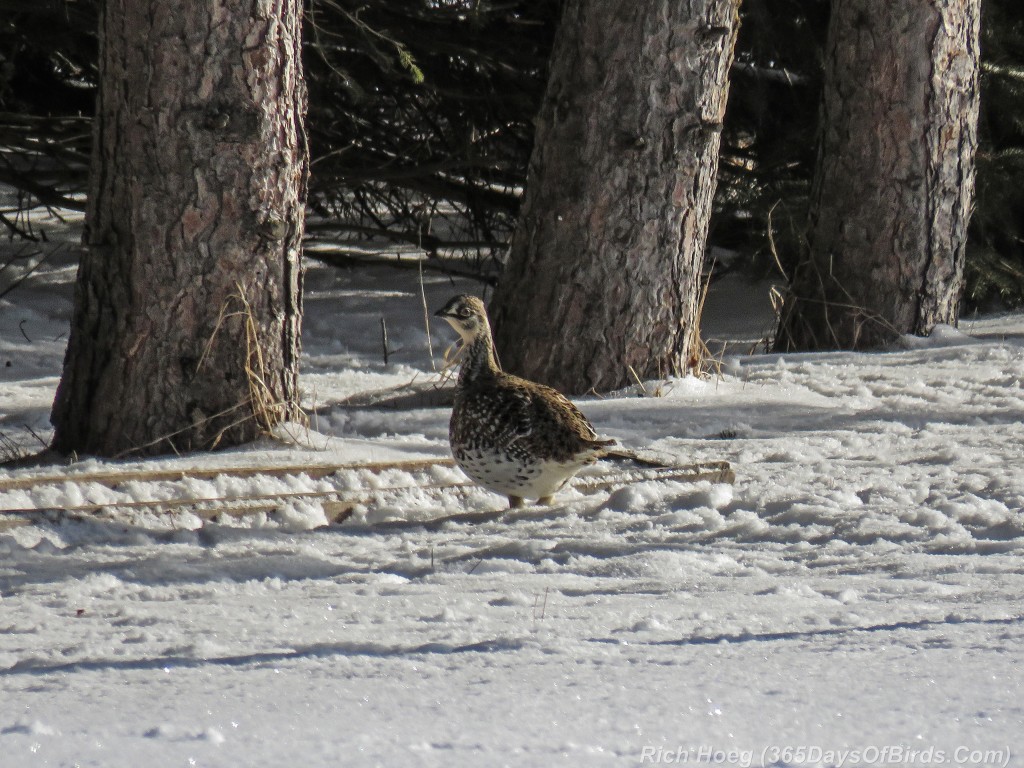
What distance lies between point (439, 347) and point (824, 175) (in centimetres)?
292

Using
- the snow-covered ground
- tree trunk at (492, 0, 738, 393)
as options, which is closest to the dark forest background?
tree trunk at (492, 0, 738, 393)

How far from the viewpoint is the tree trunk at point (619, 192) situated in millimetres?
6633

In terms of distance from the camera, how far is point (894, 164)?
8242 millimetres

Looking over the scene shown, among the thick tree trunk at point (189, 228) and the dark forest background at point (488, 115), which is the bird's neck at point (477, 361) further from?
the dark forest background at point (488, 115)

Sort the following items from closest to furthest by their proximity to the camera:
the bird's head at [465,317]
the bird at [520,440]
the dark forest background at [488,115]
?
the bird at [520,440] → the bird's head at [465,317] → the dark forest background at [488,115]

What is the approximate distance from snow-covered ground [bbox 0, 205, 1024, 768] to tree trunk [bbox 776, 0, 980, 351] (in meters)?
1.56

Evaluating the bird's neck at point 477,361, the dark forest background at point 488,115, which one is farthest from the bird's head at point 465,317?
the dark forest background at point 488,115

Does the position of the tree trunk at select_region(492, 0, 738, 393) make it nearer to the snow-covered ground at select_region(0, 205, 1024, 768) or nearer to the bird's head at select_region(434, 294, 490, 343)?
the snow-covered ground at select_region(0, 205, 1024, 768)

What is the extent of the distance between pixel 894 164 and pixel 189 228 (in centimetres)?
456

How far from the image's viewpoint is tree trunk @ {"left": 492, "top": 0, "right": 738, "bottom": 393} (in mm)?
6633

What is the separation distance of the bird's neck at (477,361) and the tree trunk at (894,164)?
3.56 m

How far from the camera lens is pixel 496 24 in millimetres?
9266

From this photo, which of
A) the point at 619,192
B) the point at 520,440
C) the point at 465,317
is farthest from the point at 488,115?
the point at 520,440

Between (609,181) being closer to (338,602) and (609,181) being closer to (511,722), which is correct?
(338,602)
